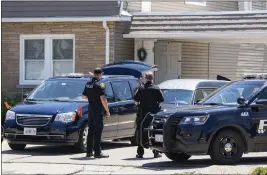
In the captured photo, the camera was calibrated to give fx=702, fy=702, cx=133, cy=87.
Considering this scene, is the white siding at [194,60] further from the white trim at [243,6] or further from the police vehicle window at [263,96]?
the police vehicle window at [263,96]

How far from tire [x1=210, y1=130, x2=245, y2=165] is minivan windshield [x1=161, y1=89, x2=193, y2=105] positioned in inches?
182

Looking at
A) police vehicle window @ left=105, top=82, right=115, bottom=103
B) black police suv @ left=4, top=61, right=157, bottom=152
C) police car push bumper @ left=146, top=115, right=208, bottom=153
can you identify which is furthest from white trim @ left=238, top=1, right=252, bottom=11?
police car push bumper @ left=146, top=115, right=208, bottom=153

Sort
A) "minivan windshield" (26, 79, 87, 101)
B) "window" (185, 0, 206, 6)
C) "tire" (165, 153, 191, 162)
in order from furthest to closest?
"window" (185, 0, 206, 6), "minivan windshield" (26, 79, 87, 101), "tire" (165, 153, 191, 162)

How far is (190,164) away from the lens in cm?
1289

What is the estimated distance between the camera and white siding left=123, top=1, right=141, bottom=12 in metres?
22.7

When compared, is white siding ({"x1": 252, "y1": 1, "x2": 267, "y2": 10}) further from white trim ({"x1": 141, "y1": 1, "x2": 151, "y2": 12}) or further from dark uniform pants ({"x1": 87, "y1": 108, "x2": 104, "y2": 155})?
dark uniform pants ({"x1": 87, "y1": 108, "x2": 104, "y2": 155})

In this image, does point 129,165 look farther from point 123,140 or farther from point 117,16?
point 117,16

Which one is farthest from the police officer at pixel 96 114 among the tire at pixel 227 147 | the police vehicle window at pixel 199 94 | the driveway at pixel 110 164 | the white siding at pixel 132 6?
the white siding at pixel 132 6

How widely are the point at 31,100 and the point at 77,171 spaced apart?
166 inches

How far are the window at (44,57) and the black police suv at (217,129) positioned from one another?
387 inches

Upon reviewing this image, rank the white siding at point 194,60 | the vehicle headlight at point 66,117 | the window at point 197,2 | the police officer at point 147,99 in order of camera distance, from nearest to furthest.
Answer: the police officer at point 147,99
the vehicle headlight at point 66,117
the white siding at point 194,60
the window at point 197,2

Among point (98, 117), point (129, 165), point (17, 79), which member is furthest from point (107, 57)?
point (129, 165)

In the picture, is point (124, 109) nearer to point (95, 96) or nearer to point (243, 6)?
point (95, 96)

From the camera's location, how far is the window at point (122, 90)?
16.2 meters
